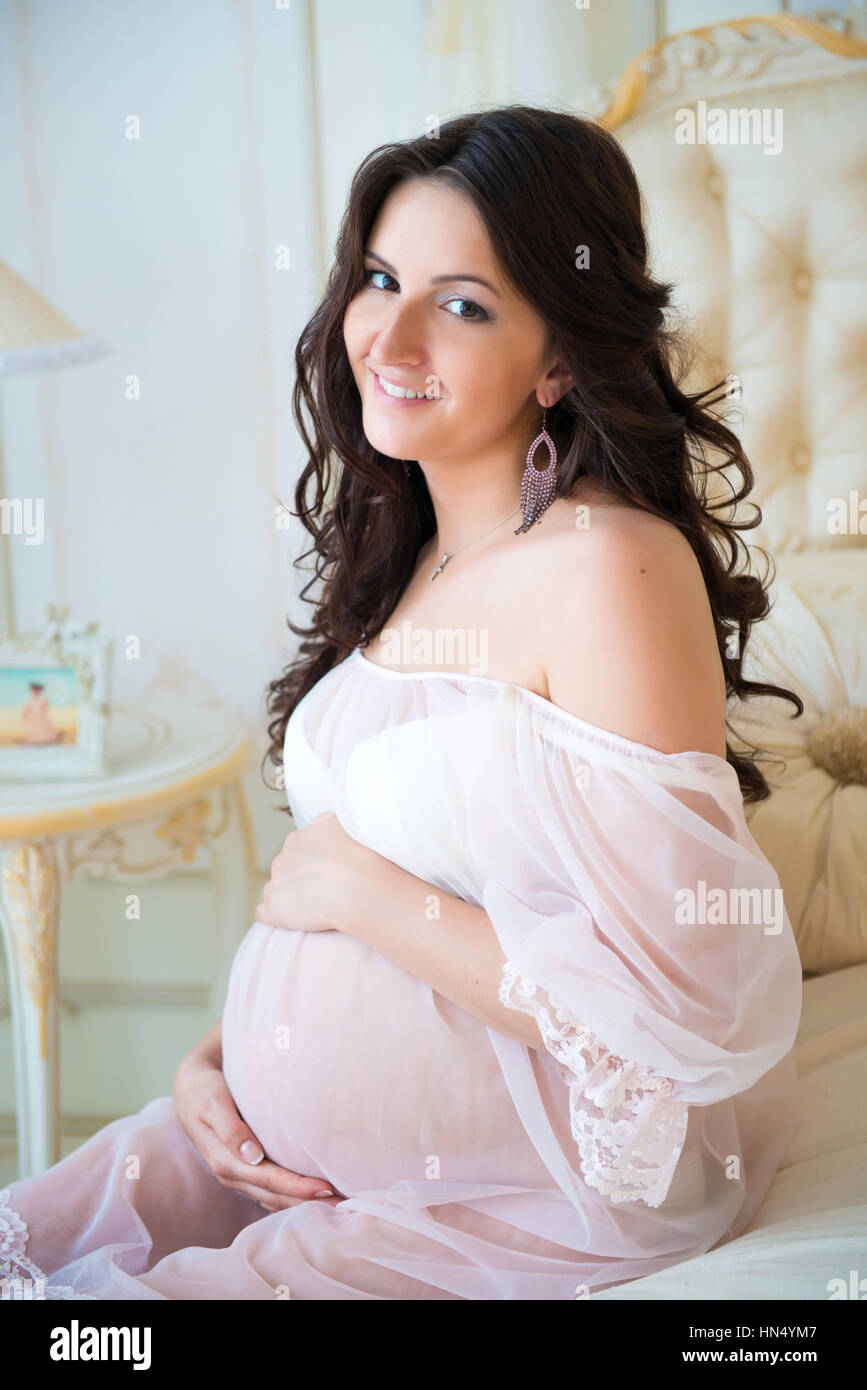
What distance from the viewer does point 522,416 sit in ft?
3.93

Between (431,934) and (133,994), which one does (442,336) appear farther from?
(133,994)

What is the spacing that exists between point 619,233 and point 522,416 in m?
0.20

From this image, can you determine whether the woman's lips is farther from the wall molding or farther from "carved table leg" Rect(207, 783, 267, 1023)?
the wall molding

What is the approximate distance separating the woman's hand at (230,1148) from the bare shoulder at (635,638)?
1.73ft

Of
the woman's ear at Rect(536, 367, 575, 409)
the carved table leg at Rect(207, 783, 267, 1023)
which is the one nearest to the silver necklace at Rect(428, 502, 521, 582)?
the woman's ear at Rect(536, 367, 575, 409)

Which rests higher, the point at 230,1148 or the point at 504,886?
the point at 504,886

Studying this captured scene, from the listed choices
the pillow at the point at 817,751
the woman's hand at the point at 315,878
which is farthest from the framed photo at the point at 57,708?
the pillow at the point at 817,751

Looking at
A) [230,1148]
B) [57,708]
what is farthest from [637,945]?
[57,708]

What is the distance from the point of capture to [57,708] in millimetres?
1626

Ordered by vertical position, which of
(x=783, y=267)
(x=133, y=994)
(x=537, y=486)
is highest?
(x=783, y=267)

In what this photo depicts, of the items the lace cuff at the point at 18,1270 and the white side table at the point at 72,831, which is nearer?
the lace cuff at the point at 18,1270

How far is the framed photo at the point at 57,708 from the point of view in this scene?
1.62 metres

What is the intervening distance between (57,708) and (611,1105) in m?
1.01

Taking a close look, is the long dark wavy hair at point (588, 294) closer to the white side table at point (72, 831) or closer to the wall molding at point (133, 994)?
the white side table at point (72, 831)
